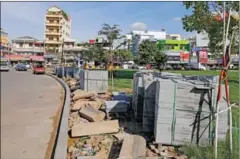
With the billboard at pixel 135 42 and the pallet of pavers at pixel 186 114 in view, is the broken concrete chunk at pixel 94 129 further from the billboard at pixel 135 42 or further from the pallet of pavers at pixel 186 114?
the billboard at pixel 135 42

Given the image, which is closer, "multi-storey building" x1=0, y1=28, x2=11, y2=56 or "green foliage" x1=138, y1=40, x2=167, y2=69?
"multi-storey building" x1=0, y1=28, x2=11, y2=56

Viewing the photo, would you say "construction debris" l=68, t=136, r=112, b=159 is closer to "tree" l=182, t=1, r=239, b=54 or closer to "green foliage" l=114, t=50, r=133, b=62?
"tree" l=182, t=1, r=239, b=54

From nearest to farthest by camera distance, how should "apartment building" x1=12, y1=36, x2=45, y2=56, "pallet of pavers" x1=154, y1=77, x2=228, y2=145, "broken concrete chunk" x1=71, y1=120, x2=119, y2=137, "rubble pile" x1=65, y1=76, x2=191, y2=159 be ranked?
"apartment building" x1=12, y1=36, x2=45, y2=56, "rubble pile" x1=65, y1=76, x2=191, y2=159, "pallet of pavers" x1=154, y1=77, x2=228, y2=145, "broken concrete chunk" x1=71, y1=120, x2=119, y2=137

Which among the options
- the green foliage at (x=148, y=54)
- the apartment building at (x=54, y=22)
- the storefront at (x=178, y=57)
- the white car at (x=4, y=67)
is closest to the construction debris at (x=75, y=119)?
the apartment building at (x=54, y=22)

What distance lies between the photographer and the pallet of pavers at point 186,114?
4.84 meters

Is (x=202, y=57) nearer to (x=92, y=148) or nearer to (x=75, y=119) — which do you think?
(x=75, y=119)

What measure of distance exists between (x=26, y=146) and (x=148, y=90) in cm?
251

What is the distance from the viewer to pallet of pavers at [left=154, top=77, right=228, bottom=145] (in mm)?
4844

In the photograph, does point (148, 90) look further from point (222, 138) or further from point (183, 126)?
point (222, 138)

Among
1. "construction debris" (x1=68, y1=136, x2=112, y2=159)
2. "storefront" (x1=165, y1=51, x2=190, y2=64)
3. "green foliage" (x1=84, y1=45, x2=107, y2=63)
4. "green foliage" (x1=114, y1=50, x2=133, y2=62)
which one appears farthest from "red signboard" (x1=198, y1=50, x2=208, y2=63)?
"construction debris" (x1=68, y1=136, x2=112, y2=159)

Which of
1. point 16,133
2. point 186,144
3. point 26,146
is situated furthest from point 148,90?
point 16,133

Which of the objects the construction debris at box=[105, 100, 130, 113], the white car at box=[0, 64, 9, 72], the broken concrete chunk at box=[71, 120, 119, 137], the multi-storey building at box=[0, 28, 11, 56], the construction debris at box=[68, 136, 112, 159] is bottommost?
the construction debris at box=[68, 136, 112, 159]

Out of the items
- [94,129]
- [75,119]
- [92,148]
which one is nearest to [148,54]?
[75,119]

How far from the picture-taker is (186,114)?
4887mm
